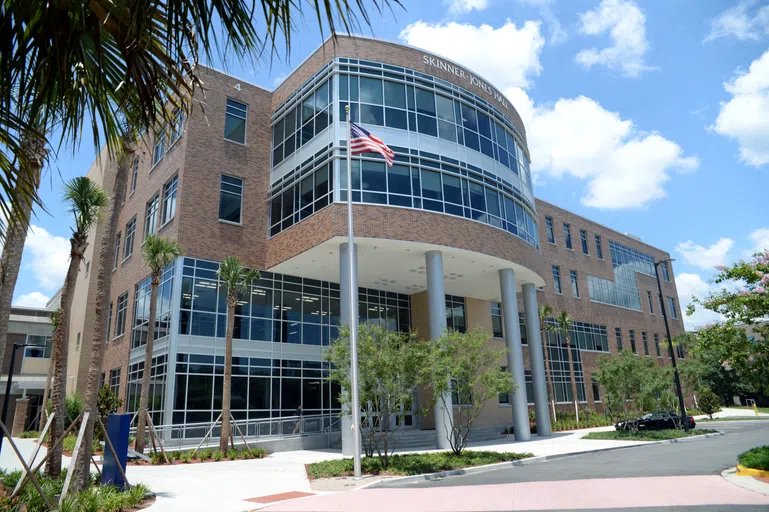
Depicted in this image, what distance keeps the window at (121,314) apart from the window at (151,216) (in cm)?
454

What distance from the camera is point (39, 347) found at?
51.1 m

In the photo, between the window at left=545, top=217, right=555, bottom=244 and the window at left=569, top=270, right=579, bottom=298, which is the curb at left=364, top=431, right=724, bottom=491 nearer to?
the window at left=569, top=270, right=579, bottom=298

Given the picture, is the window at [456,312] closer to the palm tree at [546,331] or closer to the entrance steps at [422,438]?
the palm tree at [546,331]

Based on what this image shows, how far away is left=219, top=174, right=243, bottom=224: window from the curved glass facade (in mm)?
1897

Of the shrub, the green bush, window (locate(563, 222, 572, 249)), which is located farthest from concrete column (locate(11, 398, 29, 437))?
the shrub

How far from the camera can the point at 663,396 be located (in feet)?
114

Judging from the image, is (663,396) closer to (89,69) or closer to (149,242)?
(149,242)

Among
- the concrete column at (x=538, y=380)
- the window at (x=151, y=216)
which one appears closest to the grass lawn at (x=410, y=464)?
the concrete column at (x=538, y=380)

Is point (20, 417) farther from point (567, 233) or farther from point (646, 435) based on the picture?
point (567, 233)

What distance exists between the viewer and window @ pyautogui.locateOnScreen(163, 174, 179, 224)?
29688 mm

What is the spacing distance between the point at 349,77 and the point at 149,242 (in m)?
12.6

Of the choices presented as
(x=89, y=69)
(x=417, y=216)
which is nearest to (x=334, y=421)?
(x=417, y=216)

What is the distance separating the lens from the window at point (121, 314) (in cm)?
3431

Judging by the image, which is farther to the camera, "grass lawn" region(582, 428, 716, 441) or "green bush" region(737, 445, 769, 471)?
"grass lawn" region(582, 428, 716, 441)
